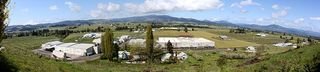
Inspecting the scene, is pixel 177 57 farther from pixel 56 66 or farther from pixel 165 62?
pixel 56 66

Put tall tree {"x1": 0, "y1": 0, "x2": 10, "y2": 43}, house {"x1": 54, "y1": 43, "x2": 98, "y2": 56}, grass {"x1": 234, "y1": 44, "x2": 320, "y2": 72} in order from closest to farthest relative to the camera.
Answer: tall tree {"x1": 0, "y1": 0, "x2": 10, "y2": 43} → grass {"x1": 234, "y1": 44, "x2": 320, "y2": 72} → house {"x1": 54, "y1": 43, "x2": 98, "y2": 56}

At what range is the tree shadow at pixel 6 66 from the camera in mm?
25062

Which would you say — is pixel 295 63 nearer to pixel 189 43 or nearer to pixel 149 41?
pixel 149 41

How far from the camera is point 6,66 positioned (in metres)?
25.9

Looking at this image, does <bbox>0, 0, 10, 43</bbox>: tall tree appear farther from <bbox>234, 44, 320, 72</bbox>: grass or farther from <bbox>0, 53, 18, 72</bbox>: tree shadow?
<bbox>234, 44, 320, 72</bbox>: grass

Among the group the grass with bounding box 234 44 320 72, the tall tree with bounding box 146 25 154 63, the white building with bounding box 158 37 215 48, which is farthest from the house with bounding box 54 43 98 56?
the grass with bounding box 234 44 320 72

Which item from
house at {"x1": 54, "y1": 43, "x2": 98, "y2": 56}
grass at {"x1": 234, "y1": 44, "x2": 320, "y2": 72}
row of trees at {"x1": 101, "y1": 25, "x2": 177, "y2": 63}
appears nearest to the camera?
grass at {"x1": 234, "y1": 44, "x2": 320, "y2": 72}

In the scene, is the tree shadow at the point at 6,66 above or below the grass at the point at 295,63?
above

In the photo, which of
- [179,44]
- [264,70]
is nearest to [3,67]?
[264,70]

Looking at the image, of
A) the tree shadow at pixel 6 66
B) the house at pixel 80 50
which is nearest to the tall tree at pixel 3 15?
the tree shadow at pixel 6 66

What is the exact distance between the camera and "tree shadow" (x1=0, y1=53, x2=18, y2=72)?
25.1m

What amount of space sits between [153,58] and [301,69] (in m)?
84.4

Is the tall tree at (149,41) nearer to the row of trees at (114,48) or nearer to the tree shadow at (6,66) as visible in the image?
the row of trees at (114,48)

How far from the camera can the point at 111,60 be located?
11294 centimetres
